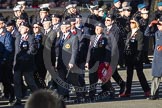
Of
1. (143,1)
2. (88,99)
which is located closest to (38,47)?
(88,99)

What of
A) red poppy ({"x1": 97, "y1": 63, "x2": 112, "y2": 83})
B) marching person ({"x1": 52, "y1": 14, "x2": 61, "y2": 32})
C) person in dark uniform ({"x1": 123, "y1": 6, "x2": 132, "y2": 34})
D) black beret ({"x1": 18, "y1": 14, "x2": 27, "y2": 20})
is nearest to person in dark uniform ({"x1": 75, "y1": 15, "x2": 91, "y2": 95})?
red poppy ({"x1": 97, "y1": 63, "x2": 112, "y2": 83})

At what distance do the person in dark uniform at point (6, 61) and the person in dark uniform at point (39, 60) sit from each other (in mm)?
548

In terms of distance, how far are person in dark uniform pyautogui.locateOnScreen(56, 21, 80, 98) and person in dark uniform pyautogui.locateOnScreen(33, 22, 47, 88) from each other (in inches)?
16.3

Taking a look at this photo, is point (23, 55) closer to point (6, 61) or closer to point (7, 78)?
point (6, 61)

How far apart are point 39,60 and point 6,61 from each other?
761 millimetres

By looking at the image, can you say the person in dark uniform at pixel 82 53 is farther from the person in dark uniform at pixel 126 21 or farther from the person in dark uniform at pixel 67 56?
the person in dark uniform at pixel 126 21

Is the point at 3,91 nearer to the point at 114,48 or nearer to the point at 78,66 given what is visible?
the point at 78,66

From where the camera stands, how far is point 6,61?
10.2 m

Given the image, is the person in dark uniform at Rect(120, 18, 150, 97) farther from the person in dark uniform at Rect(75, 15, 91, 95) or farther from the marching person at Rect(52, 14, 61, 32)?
the marching person at Rect(52, 14, 61, 32)

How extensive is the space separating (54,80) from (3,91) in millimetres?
1043

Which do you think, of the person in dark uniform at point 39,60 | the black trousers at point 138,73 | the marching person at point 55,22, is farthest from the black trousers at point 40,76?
the black trousers at point 138,73

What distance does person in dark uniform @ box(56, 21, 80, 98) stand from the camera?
9984 millimetres

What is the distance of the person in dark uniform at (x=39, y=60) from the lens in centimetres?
1044

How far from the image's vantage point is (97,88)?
11500 mm
